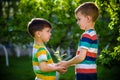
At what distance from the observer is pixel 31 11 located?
10.5m

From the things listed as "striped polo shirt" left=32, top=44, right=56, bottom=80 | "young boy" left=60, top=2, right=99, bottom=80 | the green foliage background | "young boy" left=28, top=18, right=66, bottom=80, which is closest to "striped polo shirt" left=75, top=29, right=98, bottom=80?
"young boy" left=60, top=2, right=99, bottom=80

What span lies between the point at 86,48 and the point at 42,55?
51 cm

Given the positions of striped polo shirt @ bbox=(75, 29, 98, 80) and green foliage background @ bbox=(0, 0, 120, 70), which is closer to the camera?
striped polo shirt @ bbox=(75, 29, 98, 80)

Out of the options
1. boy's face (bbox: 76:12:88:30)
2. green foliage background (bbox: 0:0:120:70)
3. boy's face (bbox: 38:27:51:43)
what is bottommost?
green foliage background (bbox: 0:0:120:70)

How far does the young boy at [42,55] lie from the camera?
442cm

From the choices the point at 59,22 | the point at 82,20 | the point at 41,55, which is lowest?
the point at 59,22

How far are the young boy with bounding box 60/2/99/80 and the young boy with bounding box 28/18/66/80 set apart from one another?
149mm

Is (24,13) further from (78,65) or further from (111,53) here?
(78,65)

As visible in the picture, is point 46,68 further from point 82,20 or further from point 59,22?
point 59,22

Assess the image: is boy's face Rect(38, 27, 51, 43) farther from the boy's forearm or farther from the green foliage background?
the green foliage background

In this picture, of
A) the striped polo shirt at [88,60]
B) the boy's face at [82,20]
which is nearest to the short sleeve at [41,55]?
the striped polo shirt at [88,60]

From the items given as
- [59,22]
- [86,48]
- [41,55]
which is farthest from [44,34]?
[59,22]

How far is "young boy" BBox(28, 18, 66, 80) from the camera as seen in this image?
4422mm

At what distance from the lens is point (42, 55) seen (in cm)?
443
